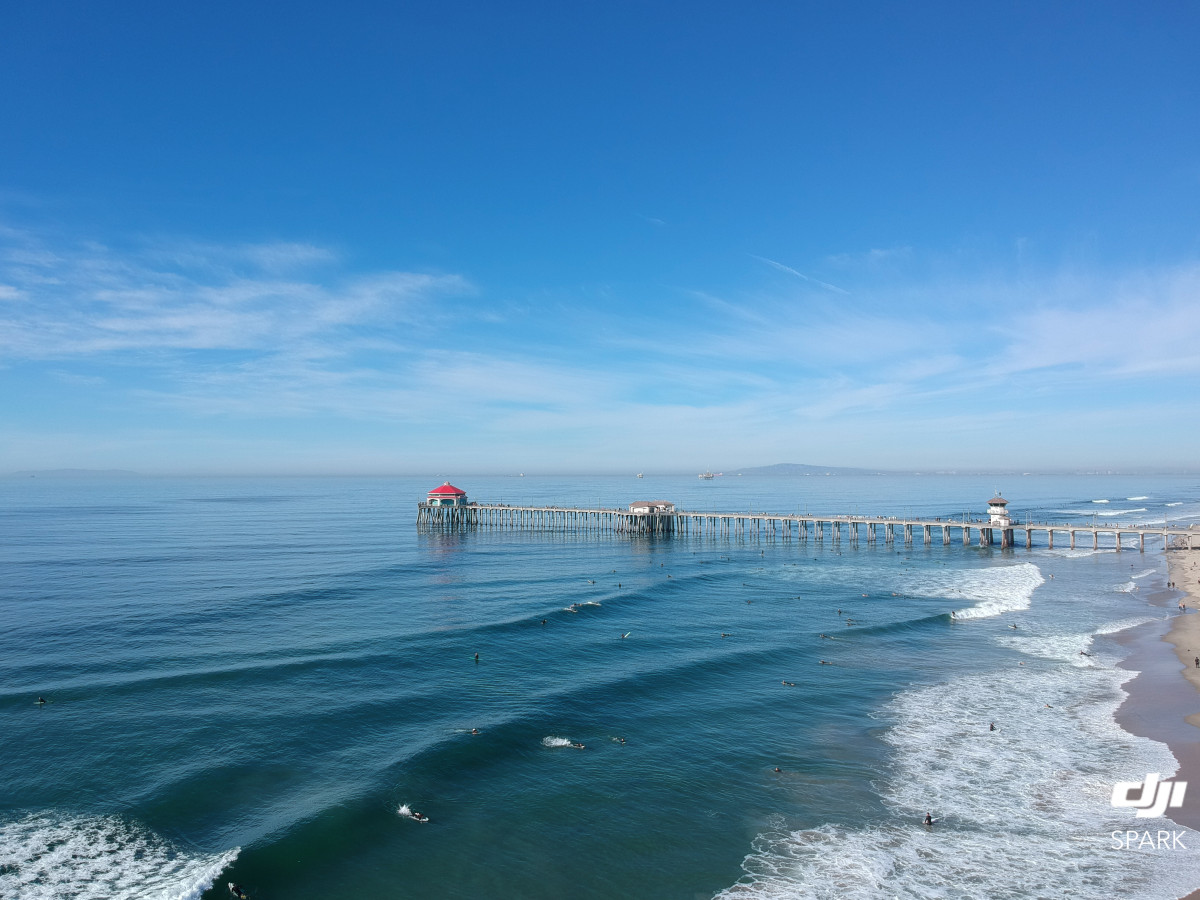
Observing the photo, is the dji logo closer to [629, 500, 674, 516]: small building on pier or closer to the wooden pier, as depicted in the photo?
the wooden pier

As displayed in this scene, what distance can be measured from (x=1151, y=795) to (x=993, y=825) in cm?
616

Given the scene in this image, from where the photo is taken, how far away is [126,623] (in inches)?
1786

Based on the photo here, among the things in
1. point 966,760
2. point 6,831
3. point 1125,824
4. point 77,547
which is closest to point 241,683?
point 6,831

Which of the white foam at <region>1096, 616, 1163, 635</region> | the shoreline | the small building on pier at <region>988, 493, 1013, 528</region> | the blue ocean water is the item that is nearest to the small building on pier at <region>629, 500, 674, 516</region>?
the blue ocean water

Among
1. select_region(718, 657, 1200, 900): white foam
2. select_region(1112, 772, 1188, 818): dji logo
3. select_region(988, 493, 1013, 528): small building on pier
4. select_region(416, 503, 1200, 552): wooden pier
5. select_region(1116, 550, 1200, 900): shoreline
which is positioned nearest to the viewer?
select_region(718, 657, 1200, 900): white foam

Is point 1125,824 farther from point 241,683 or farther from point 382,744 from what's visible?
point 241,683

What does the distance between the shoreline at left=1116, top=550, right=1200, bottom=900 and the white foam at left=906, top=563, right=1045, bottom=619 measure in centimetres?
902

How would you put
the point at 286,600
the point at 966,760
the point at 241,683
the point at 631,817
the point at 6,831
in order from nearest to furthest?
the point at 6,831
the point at 631,817
the point at 966,760
the point at 241,683
the point at 286,600

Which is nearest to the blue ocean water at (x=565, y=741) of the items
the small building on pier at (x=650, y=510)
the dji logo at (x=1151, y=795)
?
the dji logo at (x=1151, y=795)

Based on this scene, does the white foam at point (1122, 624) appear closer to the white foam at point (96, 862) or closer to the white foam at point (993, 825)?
the white foam at point (993, 825)

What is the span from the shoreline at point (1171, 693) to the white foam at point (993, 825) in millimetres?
648

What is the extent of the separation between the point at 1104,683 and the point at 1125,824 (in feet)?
52.7

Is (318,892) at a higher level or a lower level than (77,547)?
lower

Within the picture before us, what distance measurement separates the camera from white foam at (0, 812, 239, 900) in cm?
1847
